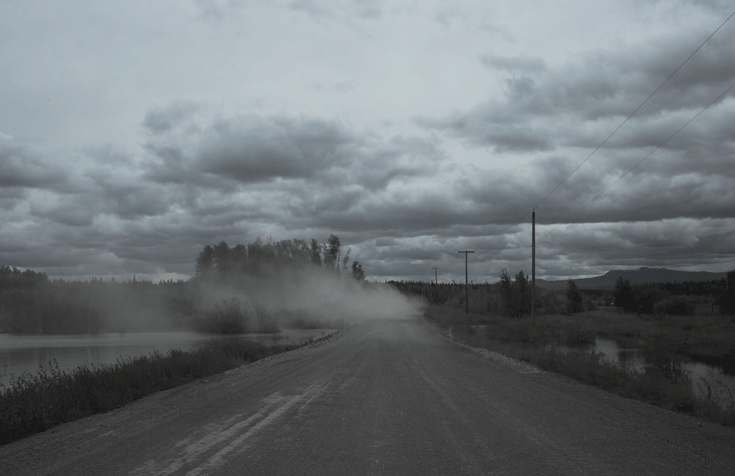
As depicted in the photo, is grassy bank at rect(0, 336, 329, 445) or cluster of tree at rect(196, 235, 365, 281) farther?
cluster of tree at rect(196, 235, 365, 281)

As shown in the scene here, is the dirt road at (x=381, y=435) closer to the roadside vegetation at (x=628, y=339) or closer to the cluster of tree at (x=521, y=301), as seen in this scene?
the roadside vegetation at (x=628, y=339)

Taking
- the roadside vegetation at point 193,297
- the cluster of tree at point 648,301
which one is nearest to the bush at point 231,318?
the roadside vegetation at point 193,297

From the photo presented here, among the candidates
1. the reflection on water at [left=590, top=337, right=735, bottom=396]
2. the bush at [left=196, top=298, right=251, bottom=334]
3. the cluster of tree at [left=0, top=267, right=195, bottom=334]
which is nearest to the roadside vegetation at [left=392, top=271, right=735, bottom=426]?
the reflection on water at [left=590, top=337, right=735, bottom=396]

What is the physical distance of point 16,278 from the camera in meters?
96.9

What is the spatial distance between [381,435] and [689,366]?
27.8 m

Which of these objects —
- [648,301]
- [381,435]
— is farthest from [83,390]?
[648,301]

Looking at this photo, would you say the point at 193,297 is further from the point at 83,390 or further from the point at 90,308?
the point at 83,390

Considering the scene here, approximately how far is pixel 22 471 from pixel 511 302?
209 feet

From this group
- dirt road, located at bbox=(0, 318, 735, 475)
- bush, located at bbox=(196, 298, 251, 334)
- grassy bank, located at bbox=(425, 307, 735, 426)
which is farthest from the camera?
bush, located at bbox=(196, 298, 251, 334)

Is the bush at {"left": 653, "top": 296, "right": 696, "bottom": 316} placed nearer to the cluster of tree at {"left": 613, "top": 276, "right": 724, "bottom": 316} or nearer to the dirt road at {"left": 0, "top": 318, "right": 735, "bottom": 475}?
the cluster of tree at {"left": 613, "top": 276, "right": 724, "bottom": 316}

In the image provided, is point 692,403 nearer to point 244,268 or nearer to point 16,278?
point 244,268

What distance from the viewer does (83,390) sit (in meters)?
11.5

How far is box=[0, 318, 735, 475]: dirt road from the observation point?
6.04 m

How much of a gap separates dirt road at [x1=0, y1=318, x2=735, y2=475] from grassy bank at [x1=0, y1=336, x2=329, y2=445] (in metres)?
0.50
